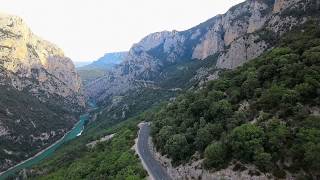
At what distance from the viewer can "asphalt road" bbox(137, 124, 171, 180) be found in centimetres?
9760

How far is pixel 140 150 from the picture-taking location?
400 ft

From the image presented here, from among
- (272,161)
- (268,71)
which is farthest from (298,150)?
(268,71)

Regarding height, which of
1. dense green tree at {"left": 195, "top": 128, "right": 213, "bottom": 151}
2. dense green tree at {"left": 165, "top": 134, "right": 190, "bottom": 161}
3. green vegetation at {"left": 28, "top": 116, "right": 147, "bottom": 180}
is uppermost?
dense green tree at {"left": 195, "top": 128, "right": 213, "bottom": 151}

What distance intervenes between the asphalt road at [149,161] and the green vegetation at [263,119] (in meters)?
4.02

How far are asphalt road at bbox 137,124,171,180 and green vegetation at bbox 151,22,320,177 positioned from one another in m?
4.02

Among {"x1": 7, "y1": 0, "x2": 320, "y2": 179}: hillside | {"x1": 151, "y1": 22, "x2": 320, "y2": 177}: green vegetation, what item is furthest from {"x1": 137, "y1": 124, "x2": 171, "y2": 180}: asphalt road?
{"x1": 151, "y1": 22, "x2": 320, "y2": 177}: green vegetation

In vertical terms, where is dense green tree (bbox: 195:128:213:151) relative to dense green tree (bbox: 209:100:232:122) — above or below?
below

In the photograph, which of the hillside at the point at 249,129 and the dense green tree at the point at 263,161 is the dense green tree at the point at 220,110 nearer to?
the hillside at the point at 249,129

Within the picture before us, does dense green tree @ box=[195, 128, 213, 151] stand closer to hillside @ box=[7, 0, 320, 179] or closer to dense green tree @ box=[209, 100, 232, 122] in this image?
hillside @ box=[7, 0, 320, 179]

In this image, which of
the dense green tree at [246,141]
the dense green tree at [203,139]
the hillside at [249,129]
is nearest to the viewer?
the hillside at [249,129]

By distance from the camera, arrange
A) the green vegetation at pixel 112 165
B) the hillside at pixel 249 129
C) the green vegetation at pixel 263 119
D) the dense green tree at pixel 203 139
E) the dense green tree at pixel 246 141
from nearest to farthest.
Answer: the green vegetation at pixel 263 119, the hillside at pixel 249 129, the dense green tree at pixel 246 141, the dense green tree at pixel 203 139, the green vegetation at pixel 112 165

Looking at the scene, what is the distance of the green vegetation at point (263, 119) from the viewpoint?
77500 millimetres

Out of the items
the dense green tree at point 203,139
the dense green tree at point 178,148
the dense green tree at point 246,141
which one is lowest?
the dense green tree at point 178,148

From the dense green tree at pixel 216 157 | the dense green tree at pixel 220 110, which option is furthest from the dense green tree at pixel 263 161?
the dense green tree at pixel 220 110
